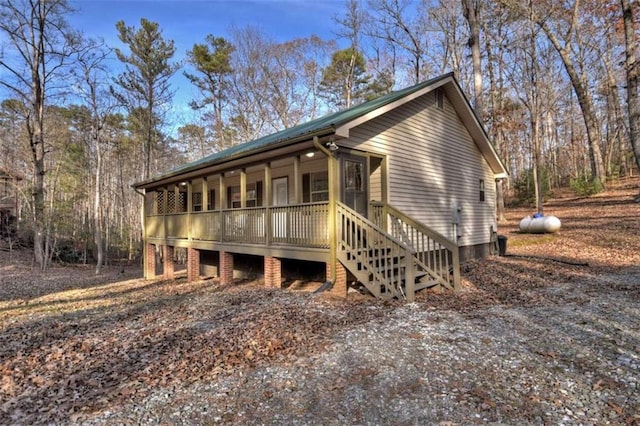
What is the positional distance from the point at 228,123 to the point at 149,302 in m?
22.0

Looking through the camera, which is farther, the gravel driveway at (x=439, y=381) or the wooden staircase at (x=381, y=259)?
the wooden staircase at (x=381, y=259)

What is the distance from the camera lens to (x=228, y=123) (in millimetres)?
28766

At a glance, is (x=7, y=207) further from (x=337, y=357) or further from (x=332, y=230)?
(x=337, y=357)

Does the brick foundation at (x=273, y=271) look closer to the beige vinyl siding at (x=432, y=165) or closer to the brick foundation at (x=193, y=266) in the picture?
the beige vinyl siding at (x=432, y=165)

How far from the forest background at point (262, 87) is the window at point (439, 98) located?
971 centimetres

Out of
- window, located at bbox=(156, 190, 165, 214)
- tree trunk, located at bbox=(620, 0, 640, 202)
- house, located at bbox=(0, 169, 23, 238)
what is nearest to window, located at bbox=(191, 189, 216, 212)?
window, located at bbox=(156, 190, 165, 214)

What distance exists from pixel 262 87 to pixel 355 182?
70.4 feet

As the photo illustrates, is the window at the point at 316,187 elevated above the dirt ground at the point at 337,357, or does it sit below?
above

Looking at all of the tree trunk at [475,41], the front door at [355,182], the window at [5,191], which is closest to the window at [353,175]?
the front door at [355,182]

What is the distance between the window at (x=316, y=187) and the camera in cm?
1093

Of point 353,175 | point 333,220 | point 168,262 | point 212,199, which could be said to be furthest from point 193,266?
point 333,220

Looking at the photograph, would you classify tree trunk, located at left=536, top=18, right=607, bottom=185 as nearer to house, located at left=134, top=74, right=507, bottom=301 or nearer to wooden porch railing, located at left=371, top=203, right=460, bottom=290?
house, located at left=134, top=74, right=507, bottom=301

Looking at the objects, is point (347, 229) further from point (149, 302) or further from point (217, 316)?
point (149, 302)

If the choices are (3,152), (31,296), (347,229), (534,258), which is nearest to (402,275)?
(347,229)
